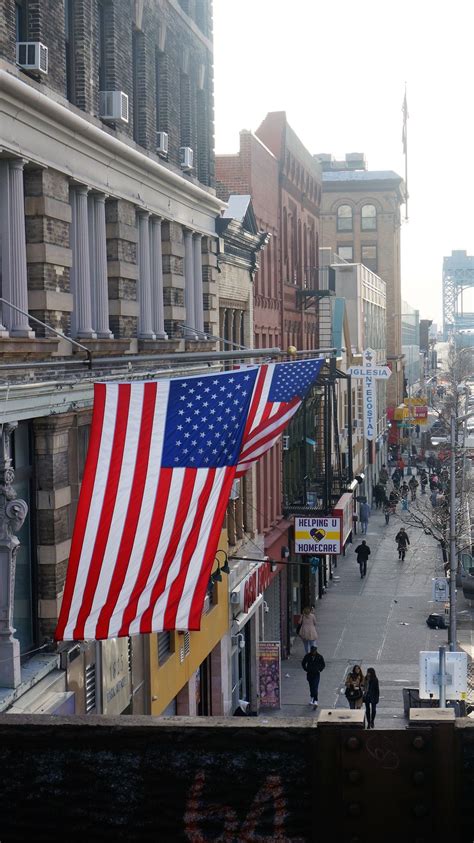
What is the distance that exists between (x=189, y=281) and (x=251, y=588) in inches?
339

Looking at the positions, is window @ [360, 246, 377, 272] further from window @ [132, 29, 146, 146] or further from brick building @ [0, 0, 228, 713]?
window @ [132, 29, 146, 146]

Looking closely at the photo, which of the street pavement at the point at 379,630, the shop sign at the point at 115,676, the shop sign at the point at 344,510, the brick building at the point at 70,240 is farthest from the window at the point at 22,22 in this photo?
the shop sign at the point at 344,510

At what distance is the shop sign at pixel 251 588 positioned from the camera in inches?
1126

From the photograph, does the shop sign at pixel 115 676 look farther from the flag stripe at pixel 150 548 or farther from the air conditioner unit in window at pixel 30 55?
the air conditioner unit in window at pixel 30 55

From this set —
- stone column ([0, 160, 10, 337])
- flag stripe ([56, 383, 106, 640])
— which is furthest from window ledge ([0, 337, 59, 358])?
flag stripe ([56, 383, 106, 640])

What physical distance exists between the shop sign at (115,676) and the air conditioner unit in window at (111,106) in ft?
23.5

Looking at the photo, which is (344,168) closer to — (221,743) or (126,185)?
(126,185)

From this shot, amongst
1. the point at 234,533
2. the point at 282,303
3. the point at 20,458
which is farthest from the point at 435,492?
the point at 20,458

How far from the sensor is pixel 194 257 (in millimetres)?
25938

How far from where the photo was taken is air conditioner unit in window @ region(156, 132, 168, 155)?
71.8 feet

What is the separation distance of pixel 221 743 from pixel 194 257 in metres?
20.8

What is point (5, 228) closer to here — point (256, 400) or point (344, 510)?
point (256, 400)

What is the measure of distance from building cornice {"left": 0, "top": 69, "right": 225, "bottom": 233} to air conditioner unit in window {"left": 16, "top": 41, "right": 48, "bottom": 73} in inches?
13.7

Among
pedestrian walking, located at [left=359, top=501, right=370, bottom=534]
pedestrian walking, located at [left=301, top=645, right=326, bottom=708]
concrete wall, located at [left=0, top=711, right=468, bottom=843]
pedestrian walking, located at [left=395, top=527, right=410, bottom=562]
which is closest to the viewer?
concrete wall, located at [left=0, top=711, right=468, bottom=843]
